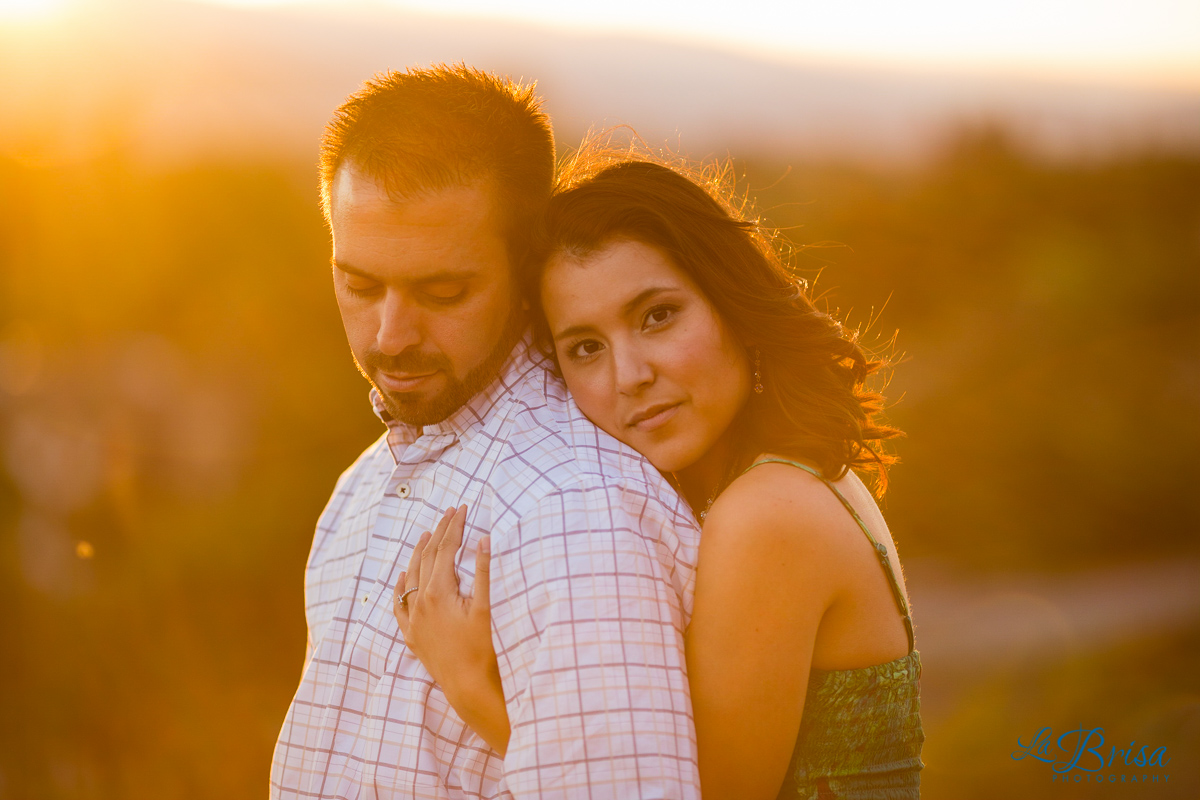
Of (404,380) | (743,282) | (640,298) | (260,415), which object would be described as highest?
(260,415)

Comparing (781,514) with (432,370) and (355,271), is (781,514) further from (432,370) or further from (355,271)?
(355,271)

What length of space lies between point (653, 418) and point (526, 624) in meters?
0.62

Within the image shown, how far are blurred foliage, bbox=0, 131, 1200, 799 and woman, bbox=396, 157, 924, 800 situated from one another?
4121 mm

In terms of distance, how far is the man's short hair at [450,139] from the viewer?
2.20 metres

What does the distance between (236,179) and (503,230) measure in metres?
7.07

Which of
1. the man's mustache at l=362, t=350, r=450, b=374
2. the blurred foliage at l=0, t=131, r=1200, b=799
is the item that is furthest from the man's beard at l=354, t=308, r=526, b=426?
the blurred foliage at l=0, t=131, r=1200, b=799

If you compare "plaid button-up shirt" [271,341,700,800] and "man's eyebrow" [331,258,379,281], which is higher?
"man's eyebrow" [331,258,379,281]

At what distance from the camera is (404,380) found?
2291 mm

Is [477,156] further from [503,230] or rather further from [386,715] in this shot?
[386,715]

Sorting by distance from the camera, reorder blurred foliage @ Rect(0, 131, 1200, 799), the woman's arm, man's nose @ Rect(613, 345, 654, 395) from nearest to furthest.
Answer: the woman's arm < man's nose @ Rect(613, 345, 654, 395) < blurred foliage @ Rect(0, 131, 1200, 799)

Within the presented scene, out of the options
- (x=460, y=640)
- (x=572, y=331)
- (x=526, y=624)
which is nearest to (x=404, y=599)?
(x=460, y=640)

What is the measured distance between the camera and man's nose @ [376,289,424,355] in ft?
7.27

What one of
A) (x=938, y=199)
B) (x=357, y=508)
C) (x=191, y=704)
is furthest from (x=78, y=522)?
(x=938, y=199)

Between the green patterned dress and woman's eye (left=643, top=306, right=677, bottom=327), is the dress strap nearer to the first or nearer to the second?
the green patterned dress
